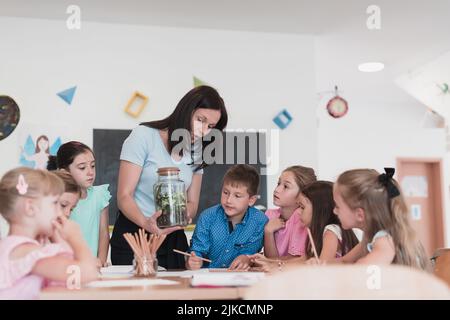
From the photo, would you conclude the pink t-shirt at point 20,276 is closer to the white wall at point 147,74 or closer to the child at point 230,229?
the child at point 230,229

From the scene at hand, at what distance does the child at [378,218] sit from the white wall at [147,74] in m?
1.92

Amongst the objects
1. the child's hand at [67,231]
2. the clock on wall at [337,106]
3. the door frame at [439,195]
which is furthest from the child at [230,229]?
the door frame at [439,195]

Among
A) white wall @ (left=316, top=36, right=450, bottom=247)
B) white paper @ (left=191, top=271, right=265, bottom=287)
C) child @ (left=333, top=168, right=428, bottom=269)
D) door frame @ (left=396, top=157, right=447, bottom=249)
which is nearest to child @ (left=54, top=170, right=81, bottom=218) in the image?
white paper @ (left=191, top=271, right=265, bottom=287)

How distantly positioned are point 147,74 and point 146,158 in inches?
57.8

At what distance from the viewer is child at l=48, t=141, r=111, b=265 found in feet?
6.22

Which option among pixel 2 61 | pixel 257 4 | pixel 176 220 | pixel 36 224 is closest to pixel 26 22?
pixel 2 61

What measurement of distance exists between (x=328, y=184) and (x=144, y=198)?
586 millimetres

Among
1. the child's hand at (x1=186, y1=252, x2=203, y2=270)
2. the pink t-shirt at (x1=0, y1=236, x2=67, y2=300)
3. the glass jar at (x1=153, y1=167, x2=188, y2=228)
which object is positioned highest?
the glass jar at (x1=153, y1=167, x2=188, y2=228)

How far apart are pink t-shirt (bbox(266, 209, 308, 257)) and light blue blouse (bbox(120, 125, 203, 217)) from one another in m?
0.38

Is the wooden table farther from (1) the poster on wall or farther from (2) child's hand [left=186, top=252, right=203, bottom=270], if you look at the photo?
(1) the poster on wall

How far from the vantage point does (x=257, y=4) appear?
9.45 feet

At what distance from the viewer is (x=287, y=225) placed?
1.85 metres

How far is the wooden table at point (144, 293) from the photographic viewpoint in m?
0.96

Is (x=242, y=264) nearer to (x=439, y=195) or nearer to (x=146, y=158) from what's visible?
(x=146, y=158)
